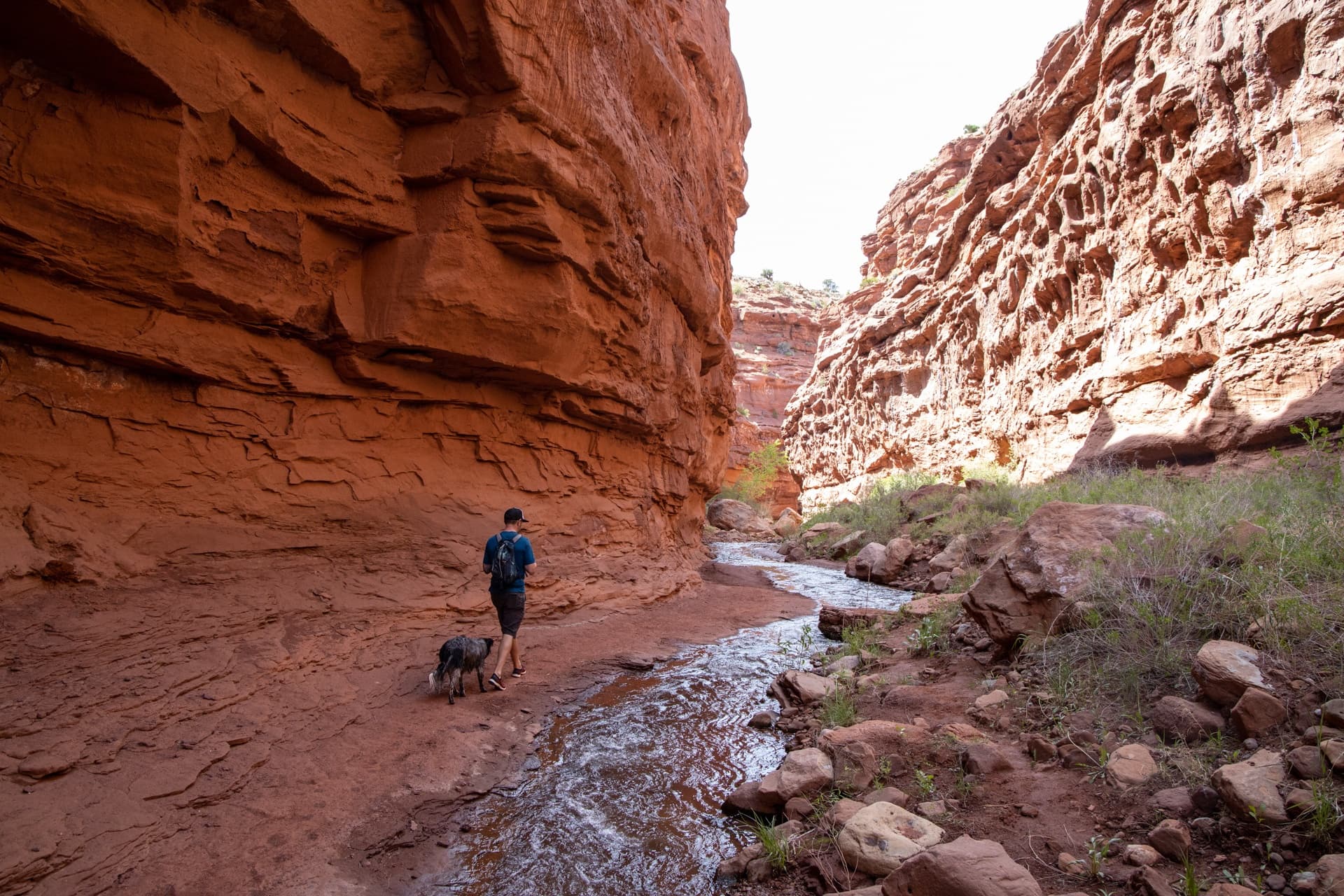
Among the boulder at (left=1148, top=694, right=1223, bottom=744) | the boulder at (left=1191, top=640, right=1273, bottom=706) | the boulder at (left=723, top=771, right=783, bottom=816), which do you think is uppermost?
the boulder at (left=1191, top=640, right=1273, bottom=706)

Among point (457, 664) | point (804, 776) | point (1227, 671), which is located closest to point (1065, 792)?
point (1227, 671)

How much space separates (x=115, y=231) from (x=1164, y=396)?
52.3 ft

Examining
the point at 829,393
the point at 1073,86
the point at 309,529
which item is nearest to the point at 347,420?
the point at 309,529

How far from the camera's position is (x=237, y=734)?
386 cm

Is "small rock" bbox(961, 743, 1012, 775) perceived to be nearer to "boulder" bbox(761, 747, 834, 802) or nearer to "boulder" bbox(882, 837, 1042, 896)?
"boulder" bbox(761, 747, 834, 802)

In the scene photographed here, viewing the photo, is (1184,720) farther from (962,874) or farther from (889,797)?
(962,874)

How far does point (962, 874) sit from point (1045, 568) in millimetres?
3353

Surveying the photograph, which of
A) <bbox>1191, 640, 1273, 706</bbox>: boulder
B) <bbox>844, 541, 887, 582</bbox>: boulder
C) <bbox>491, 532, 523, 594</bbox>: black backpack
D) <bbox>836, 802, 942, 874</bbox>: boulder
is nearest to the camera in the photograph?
<bbox>836, 802, 942, 874</bbox>: boulder

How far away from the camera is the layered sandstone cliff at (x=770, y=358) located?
4281 cm

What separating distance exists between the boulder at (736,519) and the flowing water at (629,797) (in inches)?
792

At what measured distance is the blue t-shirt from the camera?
5648mm

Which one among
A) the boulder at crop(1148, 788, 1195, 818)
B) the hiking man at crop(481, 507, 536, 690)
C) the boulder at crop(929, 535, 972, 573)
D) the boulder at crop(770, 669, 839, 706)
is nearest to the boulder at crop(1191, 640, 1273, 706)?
the boulder at crop(1148, 788, 1195, 818)

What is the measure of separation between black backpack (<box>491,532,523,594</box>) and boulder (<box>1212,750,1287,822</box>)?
4835 mm

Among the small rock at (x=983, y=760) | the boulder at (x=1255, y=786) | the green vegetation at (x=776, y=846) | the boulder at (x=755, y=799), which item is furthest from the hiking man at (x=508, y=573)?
the boulder at (x=1255, y=786)
